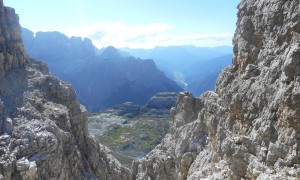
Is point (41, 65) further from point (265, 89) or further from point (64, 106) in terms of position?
point (265, 89)

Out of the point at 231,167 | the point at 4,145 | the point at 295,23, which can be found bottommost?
the point at 4,145

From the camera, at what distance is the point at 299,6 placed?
25953 millimetres

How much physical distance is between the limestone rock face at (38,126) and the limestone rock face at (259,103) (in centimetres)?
1714

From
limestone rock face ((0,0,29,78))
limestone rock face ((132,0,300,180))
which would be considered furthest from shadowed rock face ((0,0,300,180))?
limestone rock face ((0,0,29,78))

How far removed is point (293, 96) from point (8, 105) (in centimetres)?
3697

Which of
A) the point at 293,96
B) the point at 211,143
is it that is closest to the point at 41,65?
the point at 211,143

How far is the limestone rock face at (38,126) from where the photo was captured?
42.1m

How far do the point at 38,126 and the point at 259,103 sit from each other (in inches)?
1159

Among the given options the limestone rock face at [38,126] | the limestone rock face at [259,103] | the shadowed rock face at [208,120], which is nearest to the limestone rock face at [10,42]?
the limestone rock face at [38,126]

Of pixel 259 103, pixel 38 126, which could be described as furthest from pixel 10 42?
pixel 259 103

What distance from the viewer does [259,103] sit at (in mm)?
27250

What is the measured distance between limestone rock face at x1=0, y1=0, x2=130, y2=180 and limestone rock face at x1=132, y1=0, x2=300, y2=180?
17.1 metres

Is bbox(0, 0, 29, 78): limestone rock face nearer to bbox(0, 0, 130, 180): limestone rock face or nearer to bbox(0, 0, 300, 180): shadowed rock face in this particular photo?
bbox(0, 0, 130, 180): limestone rock face

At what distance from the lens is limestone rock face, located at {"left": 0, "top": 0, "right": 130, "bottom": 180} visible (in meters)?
42.1
